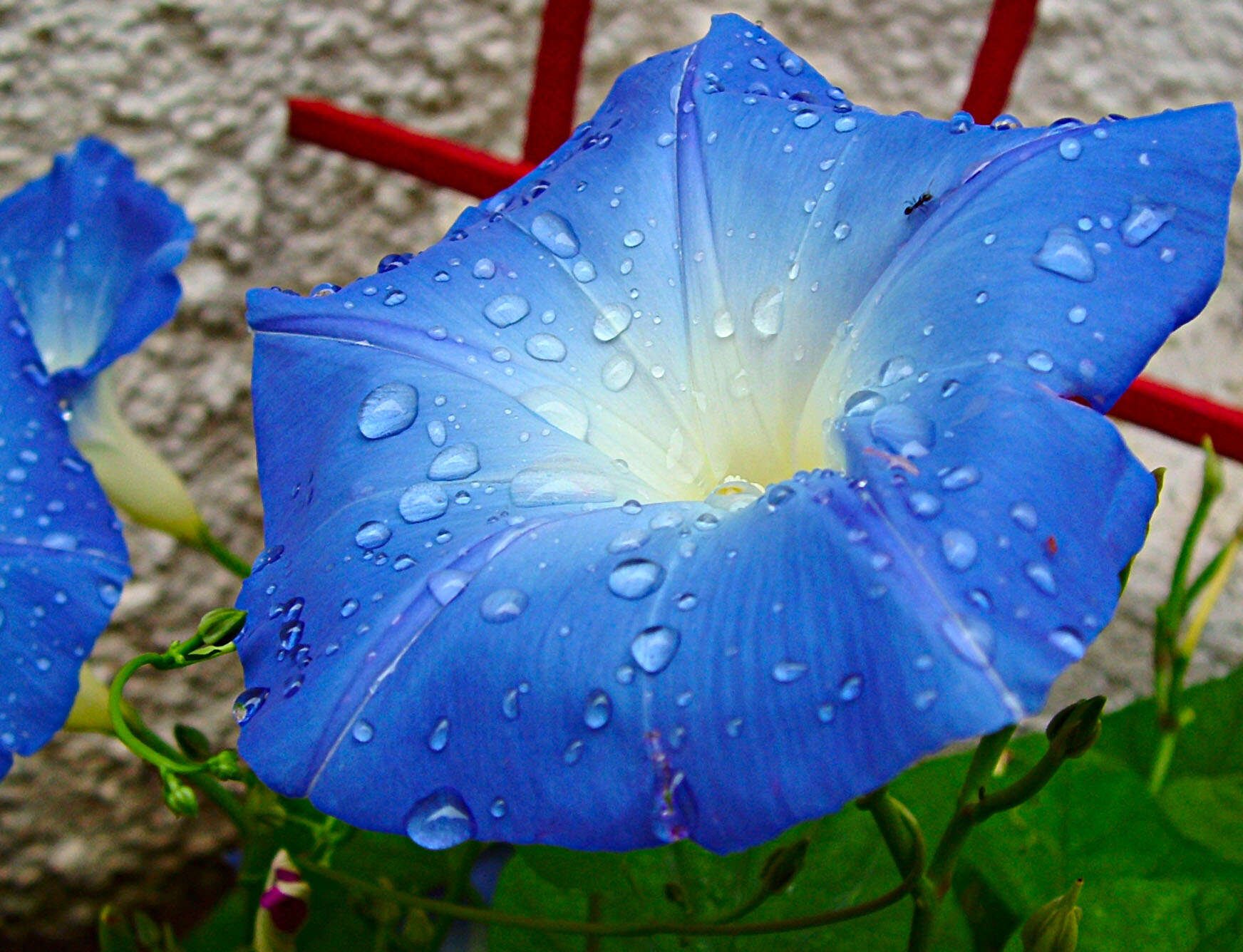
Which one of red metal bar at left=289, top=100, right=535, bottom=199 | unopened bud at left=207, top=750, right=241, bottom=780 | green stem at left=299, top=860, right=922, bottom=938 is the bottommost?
green stem at left=299, top=860, right=922, bottom=938

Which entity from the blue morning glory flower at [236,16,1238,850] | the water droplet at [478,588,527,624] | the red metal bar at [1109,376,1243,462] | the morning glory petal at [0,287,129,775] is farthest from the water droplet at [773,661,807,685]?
the red metal bar at [1109,376,1243,462]

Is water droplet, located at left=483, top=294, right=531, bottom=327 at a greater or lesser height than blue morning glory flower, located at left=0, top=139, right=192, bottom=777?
greater

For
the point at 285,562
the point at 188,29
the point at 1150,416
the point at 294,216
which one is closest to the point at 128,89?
the point at 188,29

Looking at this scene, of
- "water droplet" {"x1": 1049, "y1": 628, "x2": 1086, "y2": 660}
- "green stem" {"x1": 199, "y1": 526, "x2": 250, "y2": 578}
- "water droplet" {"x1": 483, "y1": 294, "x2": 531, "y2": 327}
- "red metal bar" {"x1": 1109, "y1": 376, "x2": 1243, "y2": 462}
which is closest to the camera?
"water droplet" {"x1": 1049, "y1": 628, "x2": 1086, "y2": 660}

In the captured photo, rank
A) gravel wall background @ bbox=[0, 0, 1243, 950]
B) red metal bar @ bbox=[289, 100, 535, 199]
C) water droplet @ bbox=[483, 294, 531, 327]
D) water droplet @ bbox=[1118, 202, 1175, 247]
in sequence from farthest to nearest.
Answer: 1. gravel wall background @ bbox=[0, 0, 1243, 950]
2. red metal bar @ bbox=[289, 100, 535, 199]
3. water droplet @ bbox=[483, 294, 531, 327]
4. water droplet @ bbox=[1118, 202, 1175, 247]

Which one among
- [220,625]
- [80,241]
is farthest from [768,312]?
[80,241]

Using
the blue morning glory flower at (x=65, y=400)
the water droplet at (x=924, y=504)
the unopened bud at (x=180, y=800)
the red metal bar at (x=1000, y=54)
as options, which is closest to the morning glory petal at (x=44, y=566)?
the blue morning glory flower at (x=65, y=400)

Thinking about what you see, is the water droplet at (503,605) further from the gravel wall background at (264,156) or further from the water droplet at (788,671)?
the gravel wall background at (264,156)

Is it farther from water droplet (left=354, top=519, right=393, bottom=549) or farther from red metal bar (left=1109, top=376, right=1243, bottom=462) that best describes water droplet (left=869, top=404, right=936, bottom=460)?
red metal bar (left=1109, top=376, right=1243, bottom=462)
